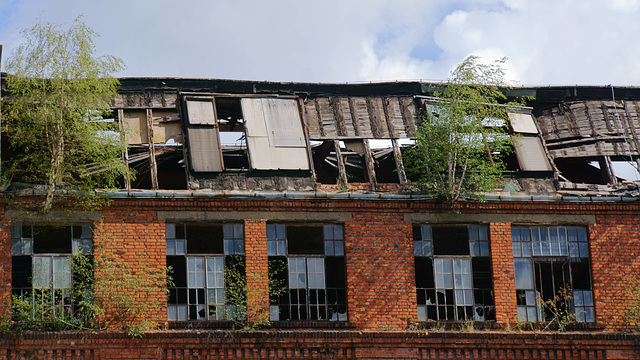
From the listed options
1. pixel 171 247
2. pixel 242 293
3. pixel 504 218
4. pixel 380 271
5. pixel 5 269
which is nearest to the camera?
pixel 5 269

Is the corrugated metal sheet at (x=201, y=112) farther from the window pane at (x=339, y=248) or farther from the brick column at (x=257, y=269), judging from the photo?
the window pane at (x=339, y=248)

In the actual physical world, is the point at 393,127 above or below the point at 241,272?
above

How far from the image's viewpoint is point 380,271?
2388 centimetres

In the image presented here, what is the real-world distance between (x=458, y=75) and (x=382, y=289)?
586cm

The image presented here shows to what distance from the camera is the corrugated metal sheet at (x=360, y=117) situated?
84.0ft

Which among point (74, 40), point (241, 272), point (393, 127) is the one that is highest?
point (74, 40)

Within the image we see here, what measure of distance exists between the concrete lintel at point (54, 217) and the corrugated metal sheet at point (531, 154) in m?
11.0

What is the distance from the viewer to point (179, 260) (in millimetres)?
23297

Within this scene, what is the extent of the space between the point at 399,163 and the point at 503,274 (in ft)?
12.6

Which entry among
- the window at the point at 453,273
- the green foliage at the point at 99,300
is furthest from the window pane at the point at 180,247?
the window at the point at 453,273

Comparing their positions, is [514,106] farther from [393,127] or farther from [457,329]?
[457,329]

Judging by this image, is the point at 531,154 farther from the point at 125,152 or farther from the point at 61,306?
the point at 61,306

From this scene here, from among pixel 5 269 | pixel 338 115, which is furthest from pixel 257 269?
pixel 5 269

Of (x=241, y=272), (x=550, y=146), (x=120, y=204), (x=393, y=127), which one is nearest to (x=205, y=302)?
(x=241, y=272)
